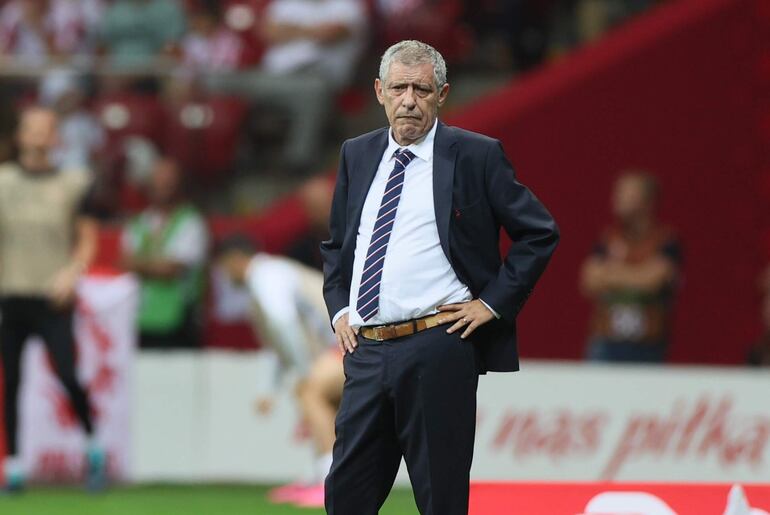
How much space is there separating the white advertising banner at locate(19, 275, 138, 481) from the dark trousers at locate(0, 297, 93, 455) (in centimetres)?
85

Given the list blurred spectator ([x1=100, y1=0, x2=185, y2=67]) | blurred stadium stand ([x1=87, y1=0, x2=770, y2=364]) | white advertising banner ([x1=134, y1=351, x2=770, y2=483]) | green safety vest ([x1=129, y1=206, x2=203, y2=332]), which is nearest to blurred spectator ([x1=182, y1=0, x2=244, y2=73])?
blurred spectator ([x1=100, y1=0, x2=185, y2=67])

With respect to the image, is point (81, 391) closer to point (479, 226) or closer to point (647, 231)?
point (647, 231)

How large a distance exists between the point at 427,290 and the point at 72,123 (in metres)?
6.54

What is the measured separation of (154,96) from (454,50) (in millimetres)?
3465

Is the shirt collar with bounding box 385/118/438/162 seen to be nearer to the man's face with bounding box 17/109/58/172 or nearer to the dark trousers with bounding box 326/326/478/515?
the dark trousers with bounding box 326/326/478/515

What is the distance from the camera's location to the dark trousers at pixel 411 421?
5.15 m

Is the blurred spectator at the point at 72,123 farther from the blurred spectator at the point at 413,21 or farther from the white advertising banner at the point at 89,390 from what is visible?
the blurred spectator at the point at 413,21

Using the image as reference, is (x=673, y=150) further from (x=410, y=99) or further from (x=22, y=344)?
(x=410, y=99)

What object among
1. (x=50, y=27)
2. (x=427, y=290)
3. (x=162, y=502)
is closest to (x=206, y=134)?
(x=50, y=27)

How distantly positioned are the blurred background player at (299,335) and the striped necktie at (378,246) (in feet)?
13.2

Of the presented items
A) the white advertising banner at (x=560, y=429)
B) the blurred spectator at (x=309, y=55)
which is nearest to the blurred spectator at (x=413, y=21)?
the blurred spectator at (x=309, y=55)

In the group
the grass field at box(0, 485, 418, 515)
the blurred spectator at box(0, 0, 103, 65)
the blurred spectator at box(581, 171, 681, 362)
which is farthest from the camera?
the blurred spectator at box(0, 0, 103, 65)

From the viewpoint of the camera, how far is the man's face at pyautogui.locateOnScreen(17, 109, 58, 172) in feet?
31.5

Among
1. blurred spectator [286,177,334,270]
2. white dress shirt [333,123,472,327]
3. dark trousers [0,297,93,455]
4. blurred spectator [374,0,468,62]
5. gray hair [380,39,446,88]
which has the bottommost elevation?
dark trousers [0,297,93,455]
